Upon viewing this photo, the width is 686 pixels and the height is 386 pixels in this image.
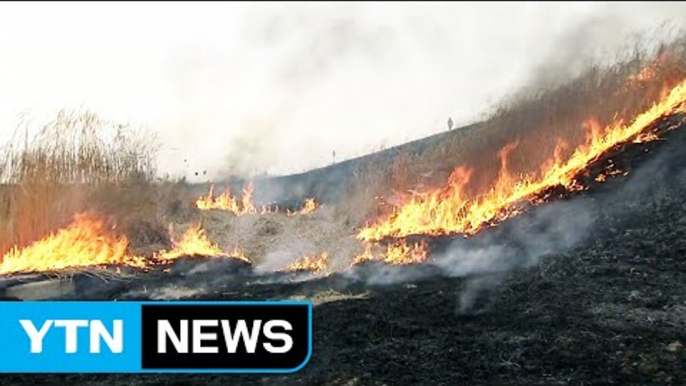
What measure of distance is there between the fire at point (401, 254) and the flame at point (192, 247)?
365 centimetres

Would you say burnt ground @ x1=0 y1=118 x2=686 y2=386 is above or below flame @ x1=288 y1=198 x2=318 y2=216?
below

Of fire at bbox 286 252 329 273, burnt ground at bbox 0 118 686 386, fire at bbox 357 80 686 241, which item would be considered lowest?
burnt ground at bbox 0 118 686 386

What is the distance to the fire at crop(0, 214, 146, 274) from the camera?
45.5 ft

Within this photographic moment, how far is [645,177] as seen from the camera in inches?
520

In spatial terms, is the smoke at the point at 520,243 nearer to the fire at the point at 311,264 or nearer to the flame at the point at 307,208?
the fire at the point at 311,264

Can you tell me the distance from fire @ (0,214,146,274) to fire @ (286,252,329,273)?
301 cm

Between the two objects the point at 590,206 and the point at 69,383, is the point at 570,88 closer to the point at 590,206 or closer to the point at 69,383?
the point at 590,206

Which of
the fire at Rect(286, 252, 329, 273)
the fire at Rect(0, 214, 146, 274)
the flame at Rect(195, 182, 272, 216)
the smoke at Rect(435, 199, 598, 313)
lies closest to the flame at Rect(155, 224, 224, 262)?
the fire at Rect(0, 214, 146, 274)

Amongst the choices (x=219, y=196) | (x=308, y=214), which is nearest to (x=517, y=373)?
(x=308, y=214)

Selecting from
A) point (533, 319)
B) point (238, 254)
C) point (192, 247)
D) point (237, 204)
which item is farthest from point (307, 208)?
point (533, 319)

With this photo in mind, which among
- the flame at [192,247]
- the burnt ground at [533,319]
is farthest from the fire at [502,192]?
the flame at [192,247]

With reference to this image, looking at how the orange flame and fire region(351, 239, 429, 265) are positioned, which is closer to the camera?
fire region(351, 239, 429, 265)

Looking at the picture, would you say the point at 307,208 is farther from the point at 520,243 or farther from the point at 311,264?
the point at 520,243

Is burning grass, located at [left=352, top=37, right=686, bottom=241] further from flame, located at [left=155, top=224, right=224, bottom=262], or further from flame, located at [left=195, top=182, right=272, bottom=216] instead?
flame, located at [left=195, top=182, right=272, bottom=216]
